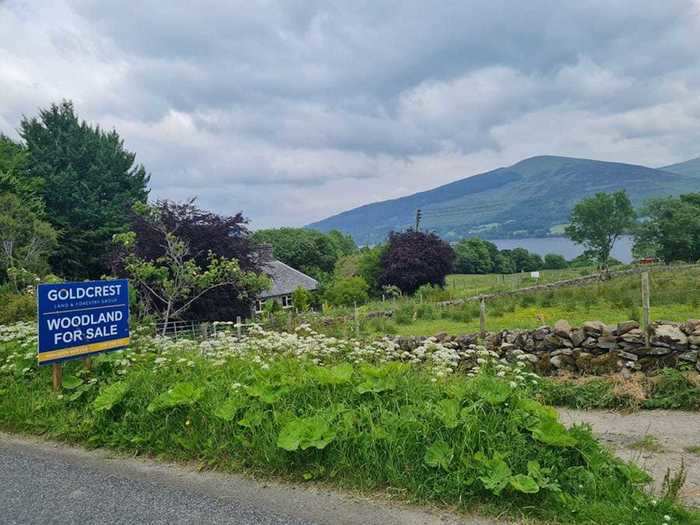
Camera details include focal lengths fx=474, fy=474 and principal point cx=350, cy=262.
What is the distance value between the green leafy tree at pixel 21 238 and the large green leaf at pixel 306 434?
67.8 feet

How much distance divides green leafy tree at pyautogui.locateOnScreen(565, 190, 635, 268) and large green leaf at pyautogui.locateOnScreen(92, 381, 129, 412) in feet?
212

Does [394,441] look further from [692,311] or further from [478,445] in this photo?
[692,311]

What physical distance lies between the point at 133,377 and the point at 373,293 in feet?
114

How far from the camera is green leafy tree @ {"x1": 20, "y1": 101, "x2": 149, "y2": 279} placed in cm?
3077

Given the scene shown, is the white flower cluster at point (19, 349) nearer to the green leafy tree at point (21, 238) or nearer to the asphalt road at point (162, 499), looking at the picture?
the asphalt road at point (162, 499)

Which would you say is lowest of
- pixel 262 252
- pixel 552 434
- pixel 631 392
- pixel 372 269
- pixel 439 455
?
pixel 631 392

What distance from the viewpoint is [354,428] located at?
3803 millimetres

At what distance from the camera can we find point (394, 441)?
364cm

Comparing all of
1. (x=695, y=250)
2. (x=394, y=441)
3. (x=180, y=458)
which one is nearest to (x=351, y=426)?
(x=394, y=441)

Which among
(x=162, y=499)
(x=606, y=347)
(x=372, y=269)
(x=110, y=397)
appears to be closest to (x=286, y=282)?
(x=372, y=269)

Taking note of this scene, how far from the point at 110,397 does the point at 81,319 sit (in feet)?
3.67

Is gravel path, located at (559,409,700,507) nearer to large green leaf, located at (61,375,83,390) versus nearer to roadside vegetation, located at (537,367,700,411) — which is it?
roadside vegetation, located at (537,367,700,411)

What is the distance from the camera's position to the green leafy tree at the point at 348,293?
34969 mm

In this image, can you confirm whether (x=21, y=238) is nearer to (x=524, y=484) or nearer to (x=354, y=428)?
(x=354, y=428)
